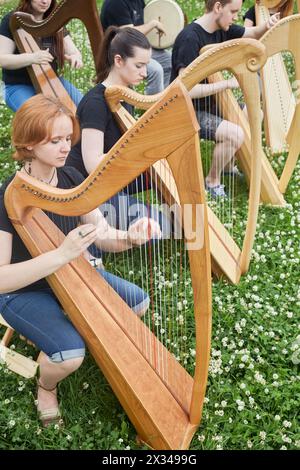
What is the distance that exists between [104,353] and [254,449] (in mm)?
800

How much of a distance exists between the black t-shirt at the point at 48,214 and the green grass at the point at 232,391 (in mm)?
534

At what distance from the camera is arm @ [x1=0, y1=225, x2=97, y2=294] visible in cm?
242

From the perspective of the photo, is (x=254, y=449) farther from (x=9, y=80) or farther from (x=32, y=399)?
(x=9, y=80)

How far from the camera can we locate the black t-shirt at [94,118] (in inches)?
143

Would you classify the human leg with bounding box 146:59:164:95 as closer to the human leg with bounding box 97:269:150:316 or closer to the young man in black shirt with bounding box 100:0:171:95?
the young man in black shirt with bounding box 100:0:171:95

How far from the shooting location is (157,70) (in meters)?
5.65

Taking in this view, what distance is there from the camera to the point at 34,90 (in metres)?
4.84

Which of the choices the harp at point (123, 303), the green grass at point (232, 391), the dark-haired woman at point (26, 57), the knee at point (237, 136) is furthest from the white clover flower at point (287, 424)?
the dark-haired woman at point (26, 57)

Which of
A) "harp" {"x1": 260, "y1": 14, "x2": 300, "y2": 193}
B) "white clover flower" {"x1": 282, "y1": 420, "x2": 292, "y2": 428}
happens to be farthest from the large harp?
"white clover flower" {"x1": 282, "y1": 420, "x2": 292, "y2": 428}

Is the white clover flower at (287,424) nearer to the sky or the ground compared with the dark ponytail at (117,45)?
nearer to the ground

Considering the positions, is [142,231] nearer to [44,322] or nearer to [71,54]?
[44,322]

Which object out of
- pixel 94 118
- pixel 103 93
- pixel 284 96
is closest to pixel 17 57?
pixel 103 93

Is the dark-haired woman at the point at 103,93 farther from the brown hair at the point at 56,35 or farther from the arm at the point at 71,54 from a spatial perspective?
the arm at the point at 71,54

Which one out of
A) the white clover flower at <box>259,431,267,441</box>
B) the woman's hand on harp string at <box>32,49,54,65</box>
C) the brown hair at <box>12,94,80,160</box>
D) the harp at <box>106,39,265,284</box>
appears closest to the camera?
the harp at <box>106,39,265,284</box>
